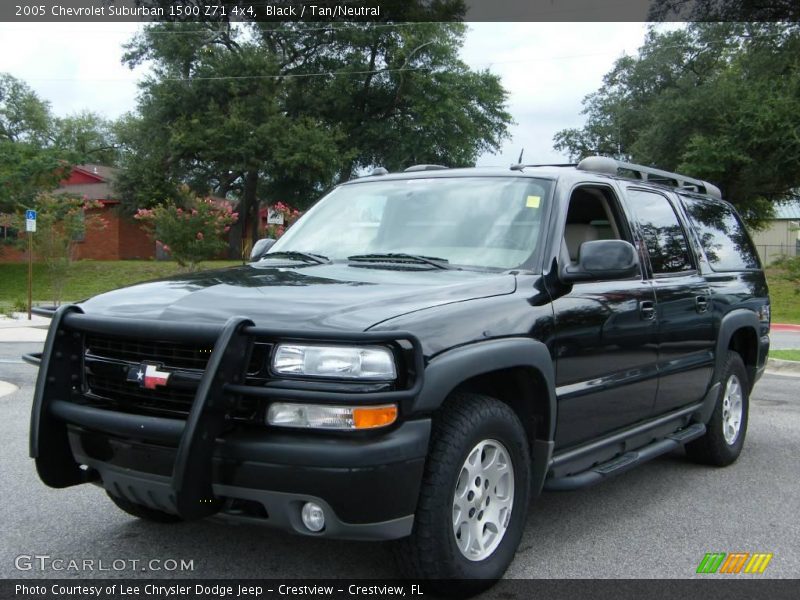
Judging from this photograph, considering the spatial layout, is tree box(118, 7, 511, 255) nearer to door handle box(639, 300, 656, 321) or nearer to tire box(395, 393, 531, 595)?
door handle box(639, 300, 656, 321)

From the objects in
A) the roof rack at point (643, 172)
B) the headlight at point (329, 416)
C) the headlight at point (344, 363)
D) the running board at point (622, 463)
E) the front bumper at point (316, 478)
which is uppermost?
the roof rack at point (643, 172)

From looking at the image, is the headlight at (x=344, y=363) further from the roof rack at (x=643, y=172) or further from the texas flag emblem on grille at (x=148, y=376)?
the roof rack at (x=643, y=172)

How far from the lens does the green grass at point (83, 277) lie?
28391 millimetres

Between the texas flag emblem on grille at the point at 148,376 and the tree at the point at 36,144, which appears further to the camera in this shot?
the tree at the point at 36,144

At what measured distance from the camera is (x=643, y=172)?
5.73 m

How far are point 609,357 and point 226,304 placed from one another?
2.09 meters

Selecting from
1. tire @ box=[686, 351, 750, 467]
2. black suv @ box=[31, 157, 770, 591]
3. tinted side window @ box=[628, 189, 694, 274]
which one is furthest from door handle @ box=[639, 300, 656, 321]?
tire @ box=[686, 351, 750, 467]

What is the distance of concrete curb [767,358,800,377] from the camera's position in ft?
38.1

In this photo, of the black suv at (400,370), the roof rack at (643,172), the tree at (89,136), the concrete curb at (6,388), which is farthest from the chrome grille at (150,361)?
the tree at (89,136)

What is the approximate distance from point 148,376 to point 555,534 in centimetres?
238

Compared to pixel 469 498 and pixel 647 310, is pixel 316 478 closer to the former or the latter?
pixel 469 498

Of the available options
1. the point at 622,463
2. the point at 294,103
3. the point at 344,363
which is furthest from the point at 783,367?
the point at 294,103

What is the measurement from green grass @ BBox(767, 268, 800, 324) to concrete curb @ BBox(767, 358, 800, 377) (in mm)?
12874

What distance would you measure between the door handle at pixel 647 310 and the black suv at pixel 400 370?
0.04ft
